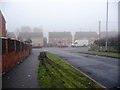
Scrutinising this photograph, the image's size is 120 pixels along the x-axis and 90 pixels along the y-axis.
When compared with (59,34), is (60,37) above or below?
below

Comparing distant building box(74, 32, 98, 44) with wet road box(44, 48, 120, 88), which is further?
distant building box(74, 32, 98, 44)

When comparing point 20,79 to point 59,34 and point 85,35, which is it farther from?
point 85,35

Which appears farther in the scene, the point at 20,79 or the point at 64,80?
the point at 20,79

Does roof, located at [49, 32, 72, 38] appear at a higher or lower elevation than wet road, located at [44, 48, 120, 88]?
higher

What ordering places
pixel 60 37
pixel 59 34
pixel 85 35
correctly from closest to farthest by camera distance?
pixel 60 37, pixel 59 34, pixel 85 35

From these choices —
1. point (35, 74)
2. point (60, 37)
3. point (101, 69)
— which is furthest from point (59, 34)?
point (35, 74)

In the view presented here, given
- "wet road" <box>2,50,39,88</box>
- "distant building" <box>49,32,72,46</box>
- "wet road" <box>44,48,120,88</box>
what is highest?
"distant building" <box>49,32,72,46</box>

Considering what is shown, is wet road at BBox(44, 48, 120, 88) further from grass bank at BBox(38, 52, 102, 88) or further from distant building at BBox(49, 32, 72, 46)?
distant building at BBox(49, 32, 72, 46)

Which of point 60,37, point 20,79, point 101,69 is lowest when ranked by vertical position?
point 101,69

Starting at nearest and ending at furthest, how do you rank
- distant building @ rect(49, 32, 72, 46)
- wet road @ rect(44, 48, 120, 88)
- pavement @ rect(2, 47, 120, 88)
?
pavement @ rect(2, 47, 120, 88)
wet road @ rect(44, 48, 120, 88)
distant building @ rect(49, 32, 72, 46)

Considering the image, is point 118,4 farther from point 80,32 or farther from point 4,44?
point 80,32


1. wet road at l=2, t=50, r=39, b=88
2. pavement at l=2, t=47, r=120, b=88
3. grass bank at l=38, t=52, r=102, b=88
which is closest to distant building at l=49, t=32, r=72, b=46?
pavement at l=2, t=47, r=120, b=88

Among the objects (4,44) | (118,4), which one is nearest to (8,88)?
(4,44)

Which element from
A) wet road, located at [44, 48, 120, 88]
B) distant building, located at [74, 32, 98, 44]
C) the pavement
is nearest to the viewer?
the pavement
